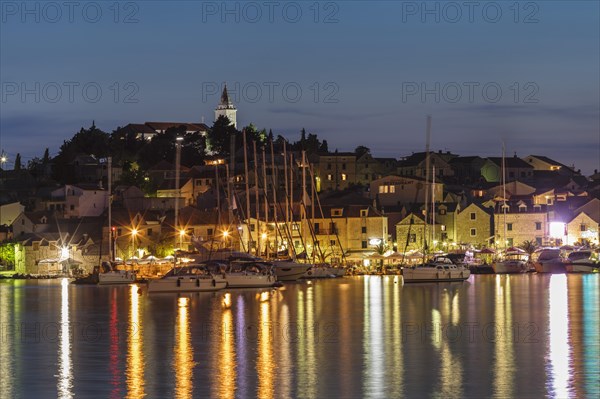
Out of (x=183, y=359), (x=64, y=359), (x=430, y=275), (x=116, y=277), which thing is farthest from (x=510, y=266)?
(x=64, y=359)

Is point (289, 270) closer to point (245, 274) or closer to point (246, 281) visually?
point (245, 274)

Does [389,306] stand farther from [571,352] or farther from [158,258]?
[158,258]

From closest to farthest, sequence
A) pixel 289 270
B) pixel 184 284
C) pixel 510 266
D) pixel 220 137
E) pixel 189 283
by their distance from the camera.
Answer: pixel 189 283
pixel 184 284
pixel 289 270
pixel 510 266
pixel 220 137

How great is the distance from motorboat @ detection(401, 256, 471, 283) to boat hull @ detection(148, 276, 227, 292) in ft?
42.6

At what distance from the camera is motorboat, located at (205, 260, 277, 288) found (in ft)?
213

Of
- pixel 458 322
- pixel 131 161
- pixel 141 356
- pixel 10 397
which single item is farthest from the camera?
pixel 131 161

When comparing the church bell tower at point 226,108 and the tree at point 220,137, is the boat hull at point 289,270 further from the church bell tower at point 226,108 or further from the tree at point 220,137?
the church bell tower at point 226,108

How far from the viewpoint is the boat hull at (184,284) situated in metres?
63.0

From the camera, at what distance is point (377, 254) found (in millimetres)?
84562

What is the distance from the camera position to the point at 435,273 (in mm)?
72000

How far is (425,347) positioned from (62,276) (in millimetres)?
52397

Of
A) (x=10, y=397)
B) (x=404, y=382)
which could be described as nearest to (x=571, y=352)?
(x=404, y=382)

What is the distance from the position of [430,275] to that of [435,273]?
35cm

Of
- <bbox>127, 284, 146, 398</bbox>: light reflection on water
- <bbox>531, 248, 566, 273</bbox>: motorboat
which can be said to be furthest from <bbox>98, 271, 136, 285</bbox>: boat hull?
<bbox>531, 248, 566, 273</bbox>: motorboat
